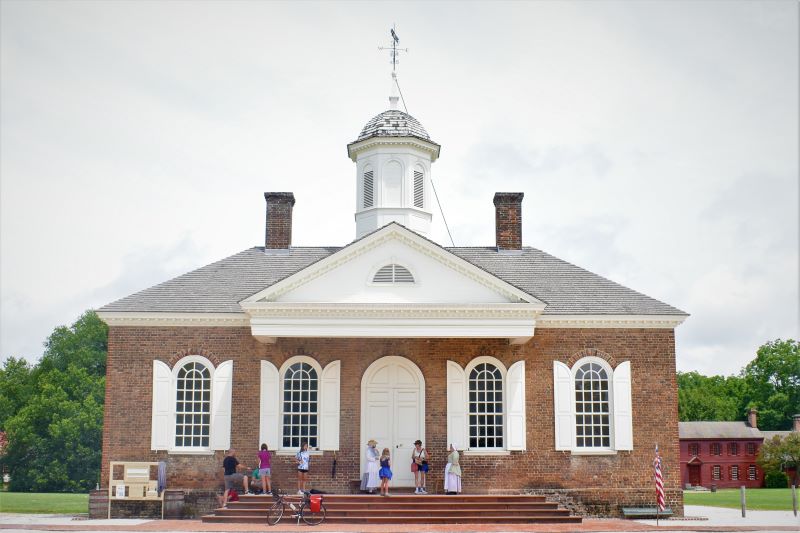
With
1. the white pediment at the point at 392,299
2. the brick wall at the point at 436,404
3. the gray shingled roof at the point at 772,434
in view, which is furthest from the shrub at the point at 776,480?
the white pediment at the point at 392,299

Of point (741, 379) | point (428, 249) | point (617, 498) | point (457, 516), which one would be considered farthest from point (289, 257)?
point (741, 379)

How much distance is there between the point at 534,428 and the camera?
24.6m

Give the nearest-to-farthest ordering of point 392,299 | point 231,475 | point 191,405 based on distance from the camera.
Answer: point 231,475, point 392,299, point 191,405

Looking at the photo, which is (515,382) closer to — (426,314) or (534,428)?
(534,428)

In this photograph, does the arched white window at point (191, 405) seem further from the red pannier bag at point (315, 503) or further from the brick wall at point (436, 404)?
the red pannier bag at point (315, 503)

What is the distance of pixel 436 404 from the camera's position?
80.8ft

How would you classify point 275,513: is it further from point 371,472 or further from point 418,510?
point 418,510

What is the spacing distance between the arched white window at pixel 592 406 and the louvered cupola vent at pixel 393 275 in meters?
4.94

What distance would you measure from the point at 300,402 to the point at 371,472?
3.12 m

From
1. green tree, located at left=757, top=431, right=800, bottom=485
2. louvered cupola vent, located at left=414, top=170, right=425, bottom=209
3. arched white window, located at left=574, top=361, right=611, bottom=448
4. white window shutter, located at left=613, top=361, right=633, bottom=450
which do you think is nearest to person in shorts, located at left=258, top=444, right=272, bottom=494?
arched white window, located at left=574, top=361, right=611, bottom=448

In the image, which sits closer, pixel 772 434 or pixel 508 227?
pixel 508 227

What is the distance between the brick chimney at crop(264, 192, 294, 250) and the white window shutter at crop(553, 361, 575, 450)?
9.89 metres

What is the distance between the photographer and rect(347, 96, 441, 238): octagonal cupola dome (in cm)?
2944

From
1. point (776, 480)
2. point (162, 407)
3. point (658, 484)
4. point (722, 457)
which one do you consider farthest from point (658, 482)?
point (722, 457)
